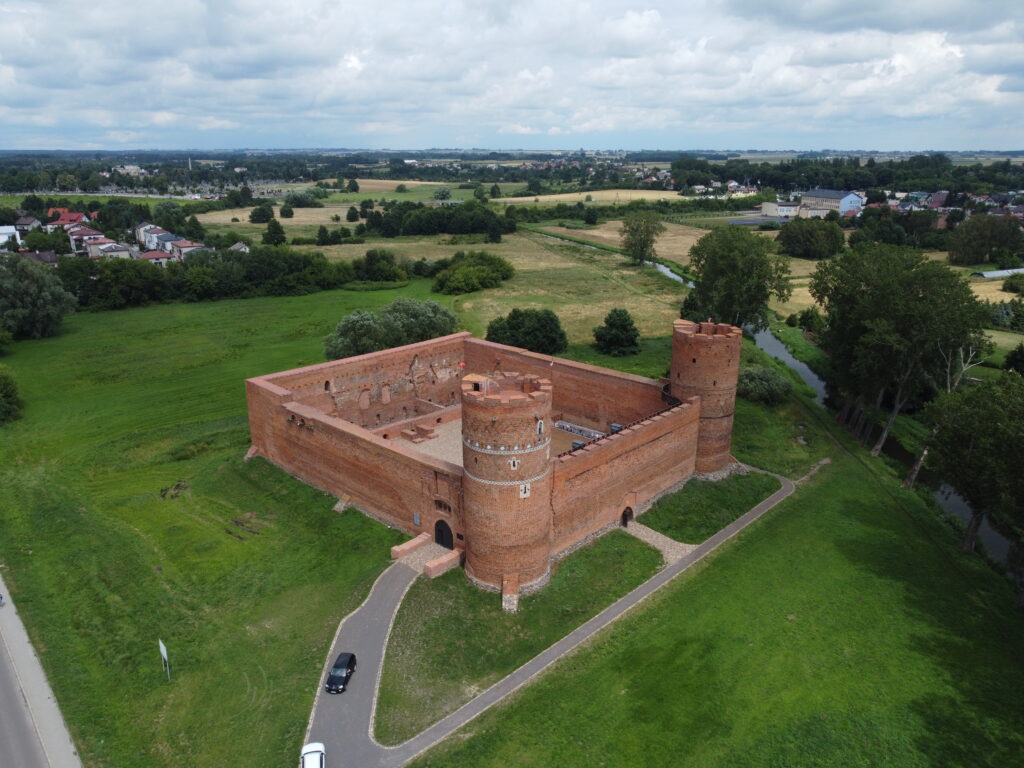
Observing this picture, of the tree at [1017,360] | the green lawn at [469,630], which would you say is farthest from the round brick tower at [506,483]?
Result: the tree at [1017,360]

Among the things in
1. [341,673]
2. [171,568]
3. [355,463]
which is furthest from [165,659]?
[355,463]

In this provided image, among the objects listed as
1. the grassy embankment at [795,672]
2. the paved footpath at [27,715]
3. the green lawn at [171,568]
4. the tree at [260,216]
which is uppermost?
the tree at [260,216]

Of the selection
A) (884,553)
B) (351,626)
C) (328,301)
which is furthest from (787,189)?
(351,626)

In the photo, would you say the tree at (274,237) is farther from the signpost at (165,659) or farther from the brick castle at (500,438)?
the signpost at (165,659)

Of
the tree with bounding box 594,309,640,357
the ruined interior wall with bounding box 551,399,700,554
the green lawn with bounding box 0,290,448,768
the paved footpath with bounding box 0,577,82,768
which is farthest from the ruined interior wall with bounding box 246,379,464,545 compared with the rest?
the tree with bounding box 594,309,640,357

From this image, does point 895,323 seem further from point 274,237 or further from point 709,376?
point 274,237

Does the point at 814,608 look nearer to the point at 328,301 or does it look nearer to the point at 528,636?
the point at 528,636
